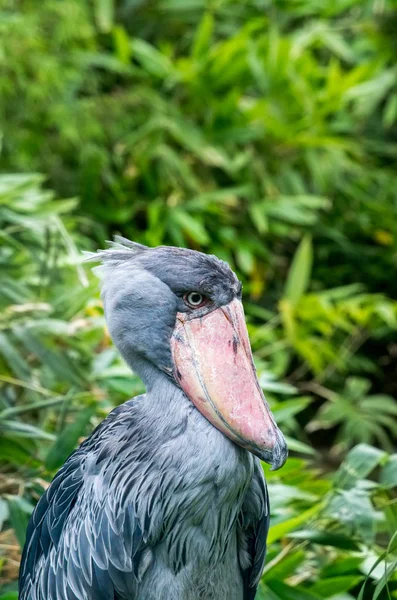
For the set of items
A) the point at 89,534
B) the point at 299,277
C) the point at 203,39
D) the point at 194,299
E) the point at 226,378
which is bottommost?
the point at 89,534

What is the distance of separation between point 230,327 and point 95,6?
9.25 feet

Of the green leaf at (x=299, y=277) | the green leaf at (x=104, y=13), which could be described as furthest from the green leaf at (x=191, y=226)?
the green leaf at (x=104, y=13)

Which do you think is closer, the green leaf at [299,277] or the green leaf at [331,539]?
the green leaf at [331,539]

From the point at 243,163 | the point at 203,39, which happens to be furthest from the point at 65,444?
the point at 203,39

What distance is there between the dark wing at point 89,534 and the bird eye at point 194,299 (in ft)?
0.90

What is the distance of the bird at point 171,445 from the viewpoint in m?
1.51

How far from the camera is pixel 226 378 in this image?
151 centimetres

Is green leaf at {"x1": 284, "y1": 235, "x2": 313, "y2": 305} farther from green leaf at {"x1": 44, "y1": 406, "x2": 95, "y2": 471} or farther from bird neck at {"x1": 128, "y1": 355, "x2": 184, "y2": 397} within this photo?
bird neck at {"x1": 128, "y1": 355, "x2": 184, "y2": 397}

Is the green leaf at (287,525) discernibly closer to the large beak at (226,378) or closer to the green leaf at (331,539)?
the green leaf at (331,539)

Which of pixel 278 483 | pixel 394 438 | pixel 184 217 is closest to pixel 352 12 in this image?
pixel 184 217

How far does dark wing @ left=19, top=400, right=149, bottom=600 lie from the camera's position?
1.56 meters

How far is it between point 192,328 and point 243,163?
255cm

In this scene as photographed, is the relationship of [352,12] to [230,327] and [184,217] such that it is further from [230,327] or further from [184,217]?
[230,327]

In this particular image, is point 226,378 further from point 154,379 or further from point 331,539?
point 331,539
